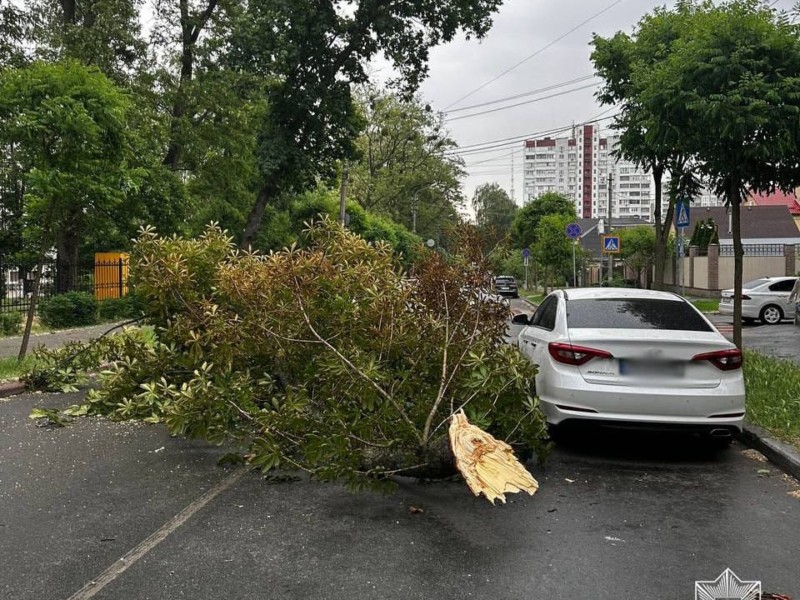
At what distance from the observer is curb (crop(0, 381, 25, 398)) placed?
9617mm

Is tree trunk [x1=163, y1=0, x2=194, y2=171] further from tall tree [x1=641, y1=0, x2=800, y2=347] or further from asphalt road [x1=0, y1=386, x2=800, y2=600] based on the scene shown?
asphalt road [x1=0, y1=386, x2=800, y2=600]

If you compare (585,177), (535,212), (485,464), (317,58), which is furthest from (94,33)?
(585,177)

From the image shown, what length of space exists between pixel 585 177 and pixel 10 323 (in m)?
96.5

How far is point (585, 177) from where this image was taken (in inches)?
4117

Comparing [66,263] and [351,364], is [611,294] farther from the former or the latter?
[66,263]

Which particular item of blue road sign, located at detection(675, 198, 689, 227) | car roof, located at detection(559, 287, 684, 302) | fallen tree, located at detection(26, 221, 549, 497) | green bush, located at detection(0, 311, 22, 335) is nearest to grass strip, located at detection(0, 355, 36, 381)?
fallen tree, located at detection(26, 221, 549, 497)

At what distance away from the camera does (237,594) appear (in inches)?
148

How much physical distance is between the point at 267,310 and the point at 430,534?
2518 millimetres

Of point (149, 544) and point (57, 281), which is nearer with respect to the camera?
point (149, 544)

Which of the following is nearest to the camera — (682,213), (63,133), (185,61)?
(63,133)

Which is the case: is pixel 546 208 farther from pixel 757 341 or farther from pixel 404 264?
pixel 404 264

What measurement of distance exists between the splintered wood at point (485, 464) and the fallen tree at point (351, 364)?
16.2 inches

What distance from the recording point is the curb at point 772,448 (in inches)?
238

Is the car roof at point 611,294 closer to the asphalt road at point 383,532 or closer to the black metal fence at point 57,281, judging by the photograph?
the asphalt road at point 383,532
